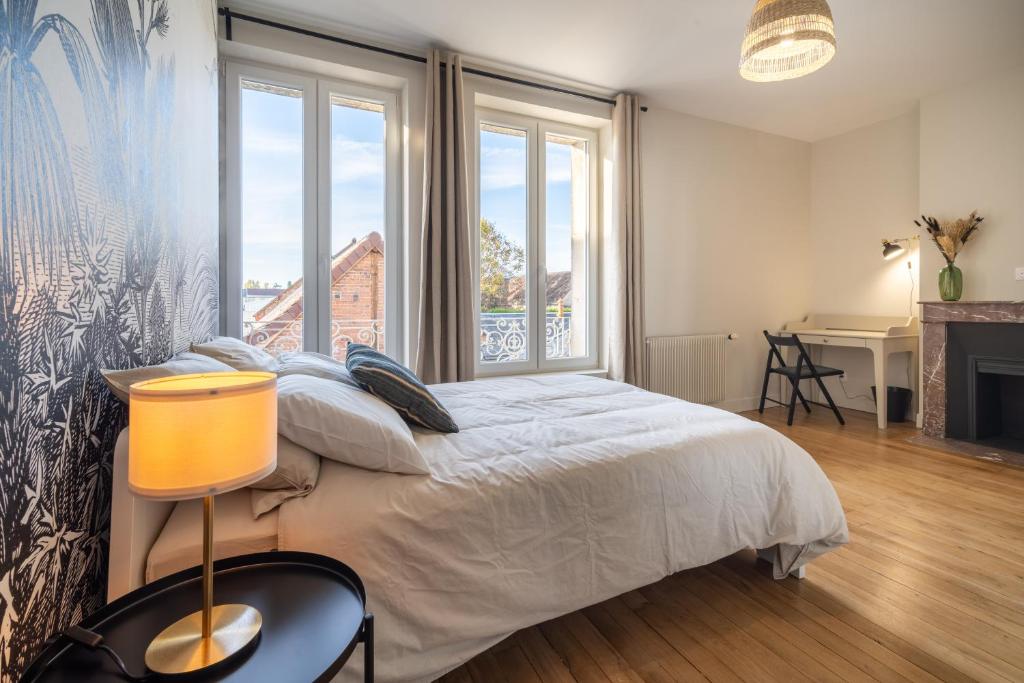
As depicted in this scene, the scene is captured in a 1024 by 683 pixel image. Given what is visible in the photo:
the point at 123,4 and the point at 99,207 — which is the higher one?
the point at 123,4

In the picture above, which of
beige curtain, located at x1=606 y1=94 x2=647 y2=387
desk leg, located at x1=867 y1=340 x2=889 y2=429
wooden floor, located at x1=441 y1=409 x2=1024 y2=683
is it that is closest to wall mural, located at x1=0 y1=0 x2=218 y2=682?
wooden floor, located at x1=441 y1=409 x2=1024 y2=683

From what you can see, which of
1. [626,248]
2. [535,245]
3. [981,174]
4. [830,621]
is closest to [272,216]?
[535,245]

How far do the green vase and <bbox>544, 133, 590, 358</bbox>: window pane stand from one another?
2.76m

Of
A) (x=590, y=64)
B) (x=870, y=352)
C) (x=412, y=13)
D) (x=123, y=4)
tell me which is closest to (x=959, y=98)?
(x=870, y=352)

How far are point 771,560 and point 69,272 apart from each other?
2254 mm

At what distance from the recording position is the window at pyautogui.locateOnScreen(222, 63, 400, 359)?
2852mm

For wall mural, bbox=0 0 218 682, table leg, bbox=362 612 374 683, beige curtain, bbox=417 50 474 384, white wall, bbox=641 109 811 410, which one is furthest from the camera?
white wall, bbox=641 109 811 410

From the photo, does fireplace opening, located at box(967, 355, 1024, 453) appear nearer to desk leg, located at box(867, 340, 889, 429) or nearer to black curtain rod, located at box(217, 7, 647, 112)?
desk leg, located at box(867, 340, 889, 429)

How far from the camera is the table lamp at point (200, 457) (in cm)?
68

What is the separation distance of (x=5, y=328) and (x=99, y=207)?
0.43 metres

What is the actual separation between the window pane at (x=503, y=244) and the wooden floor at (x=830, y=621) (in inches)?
85.7

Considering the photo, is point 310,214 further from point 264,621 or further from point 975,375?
point 975,375

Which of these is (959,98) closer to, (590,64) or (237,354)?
(590,64)

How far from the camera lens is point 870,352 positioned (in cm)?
450
